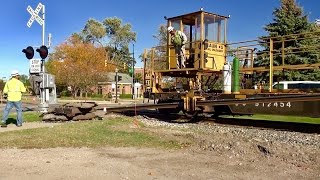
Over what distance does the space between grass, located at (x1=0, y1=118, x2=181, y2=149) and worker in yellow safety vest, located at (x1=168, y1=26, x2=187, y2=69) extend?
5.44 meters

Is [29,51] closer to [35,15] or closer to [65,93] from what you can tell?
[35,15]

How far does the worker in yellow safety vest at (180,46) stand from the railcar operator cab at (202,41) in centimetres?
19

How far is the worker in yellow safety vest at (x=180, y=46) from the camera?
16906 millimetres

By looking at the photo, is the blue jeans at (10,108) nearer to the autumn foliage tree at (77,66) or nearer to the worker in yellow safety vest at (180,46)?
the worker in yellow safety vest at (180,46)

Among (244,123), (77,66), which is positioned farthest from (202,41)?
(77,66)

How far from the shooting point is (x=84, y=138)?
10.3 metres

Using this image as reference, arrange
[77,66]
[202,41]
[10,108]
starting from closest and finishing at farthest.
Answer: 1. [10,108]
2. [202,41]
3. [77,66]

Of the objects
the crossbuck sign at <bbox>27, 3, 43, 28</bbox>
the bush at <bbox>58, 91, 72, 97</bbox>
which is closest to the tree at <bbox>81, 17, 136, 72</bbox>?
the bush at <bbox>58, 91, 72, 97</bbox>

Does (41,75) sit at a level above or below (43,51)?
below

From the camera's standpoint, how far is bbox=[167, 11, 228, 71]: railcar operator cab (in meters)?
16.3

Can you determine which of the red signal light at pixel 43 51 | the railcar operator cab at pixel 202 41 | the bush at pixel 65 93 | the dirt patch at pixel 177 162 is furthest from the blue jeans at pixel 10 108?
the bush at pixel 65 93

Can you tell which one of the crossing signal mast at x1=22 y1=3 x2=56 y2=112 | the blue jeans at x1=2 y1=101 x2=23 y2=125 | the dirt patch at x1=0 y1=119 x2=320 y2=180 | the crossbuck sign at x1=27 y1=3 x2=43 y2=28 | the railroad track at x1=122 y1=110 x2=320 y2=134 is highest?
the crossbuck sign at x1=27 y1=3 x2=43 y2=28

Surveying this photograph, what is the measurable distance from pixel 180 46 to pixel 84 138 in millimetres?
7783

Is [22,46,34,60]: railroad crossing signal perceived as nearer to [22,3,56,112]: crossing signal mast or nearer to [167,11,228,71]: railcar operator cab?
[22,3,56,112]: crossing signal mast
